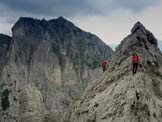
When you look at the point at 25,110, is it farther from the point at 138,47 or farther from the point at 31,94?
the point at 138,47

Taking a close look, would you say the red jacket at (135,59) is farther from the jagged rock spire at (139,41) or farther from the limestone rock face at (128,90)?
the jagged rock spire at (139,41)

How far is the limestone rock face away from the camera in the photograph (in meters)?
31.6

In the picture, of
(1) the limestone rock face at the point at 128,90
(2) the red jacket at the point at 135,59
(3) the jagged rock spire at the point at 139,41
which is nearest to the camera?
(1) the limestone rock face at the point at 128,90

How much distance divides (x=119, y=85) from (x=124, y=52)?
6.35 meters

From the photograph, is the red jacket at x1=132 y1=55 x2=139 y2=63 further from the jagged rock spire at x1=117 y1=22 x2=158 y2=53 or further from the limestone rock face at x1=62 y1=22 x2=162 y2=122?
the jagged rock spire at x1=117 y1=22 x2=158 y2=53

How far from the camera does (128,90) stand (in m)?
33.2

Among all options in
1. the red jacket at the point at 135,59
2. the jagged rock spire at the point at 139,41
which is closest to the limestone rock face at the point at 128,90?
the jagged rock spire at the point at 139,41

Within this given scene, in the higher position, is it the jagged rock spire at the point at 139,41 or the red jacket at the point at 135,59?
the jagged rock spire at the point at 139,41

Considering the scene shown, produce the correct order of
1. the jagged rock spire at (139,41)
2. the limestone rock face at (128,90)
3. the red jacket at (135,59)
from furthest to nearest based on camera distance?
the jagged rock spire at (139,41) < the red jacket at (135,59) < the limestone rock face at (128,90)

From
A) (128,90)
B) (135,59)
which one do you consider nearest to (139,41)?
(135,59)

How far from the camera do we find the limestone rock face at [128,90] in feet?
104

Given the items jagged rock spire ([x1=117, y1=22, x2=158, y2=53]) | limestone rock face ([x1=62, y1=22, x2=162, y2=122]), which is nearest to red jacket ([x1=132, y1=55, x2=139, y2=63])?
limestone rock face ([x1=62, y1=22, x2=162, y2=122])

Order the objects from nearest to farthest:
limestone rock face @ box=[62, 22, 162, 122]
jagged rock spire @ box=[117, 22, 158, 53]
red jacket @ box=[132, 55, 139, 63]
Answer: limestone rock face @ box=[62, 22, 162, 122]
red jacket @ box=[132, 55, 139, 63]
jagged rock spire @ box=[117, 22, 158, 53]

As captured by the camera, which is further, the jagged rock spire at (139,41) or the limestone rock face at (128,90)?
the jagged rock spire at (139,41)
